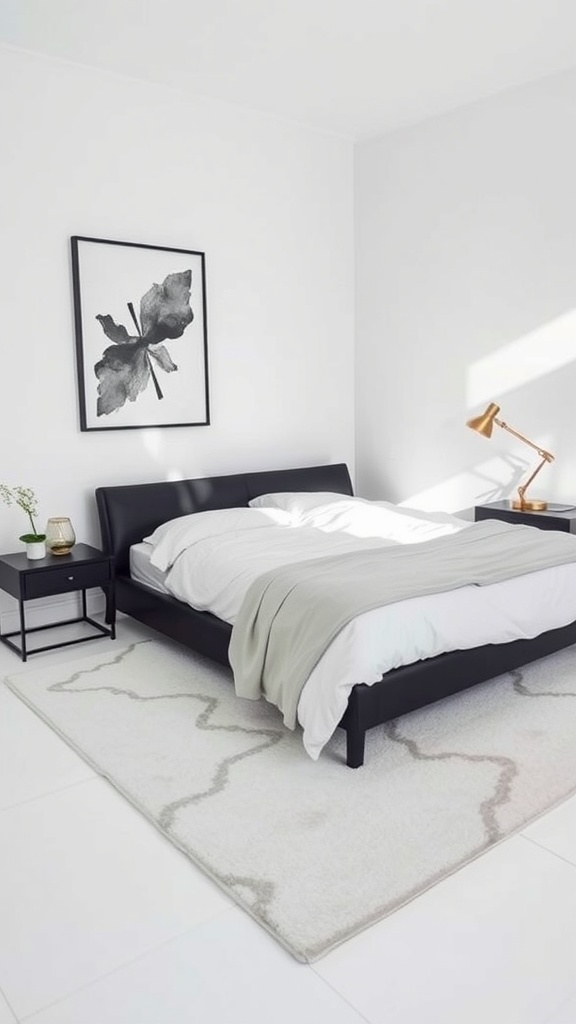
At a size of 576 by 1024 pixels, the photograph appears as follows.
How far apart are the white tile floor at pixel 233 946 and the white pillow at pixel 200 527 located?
155cm

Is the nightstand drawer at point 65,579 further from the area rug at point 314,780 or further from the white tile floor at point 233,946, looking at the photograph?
the white tile floor at point 233,946

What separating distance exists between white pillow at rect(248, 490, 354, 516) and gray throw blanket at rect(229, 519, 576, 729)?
959mm

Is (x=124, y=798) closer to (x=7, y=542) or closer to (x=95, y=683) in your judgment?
(x=95, y=683)

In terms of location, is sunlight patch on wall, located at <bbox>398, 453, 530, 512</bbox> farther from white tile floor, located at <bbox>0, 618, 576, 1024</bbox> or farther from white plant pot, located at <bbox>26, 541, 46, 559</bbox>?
white tile floor, located at <bbox>0, 618, 576, 1024</bbox>

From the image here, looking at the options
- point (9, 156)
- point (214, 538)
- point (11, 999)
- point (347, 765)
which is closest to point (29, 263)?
point (9, 156)

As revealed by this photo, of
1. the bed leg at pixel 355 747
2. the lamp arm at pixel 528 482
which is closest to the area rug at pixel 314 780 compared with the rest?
the bed leg at pixel 355 747

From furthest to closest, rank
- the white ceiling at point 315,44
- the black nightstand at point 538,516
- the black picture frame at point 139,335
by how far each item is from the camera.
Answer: the black picture frame at point 139,335, the black nightstand at point 538,516, the white ceiling at point 315,44

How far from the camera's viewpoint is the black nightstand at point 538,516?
3.87 m

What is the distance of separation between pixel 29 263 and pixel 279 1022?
11.2 ft

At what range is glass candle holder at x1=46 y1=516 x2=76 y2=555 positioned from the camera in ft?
12.2

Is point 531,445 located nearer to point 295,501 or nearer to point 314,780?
point 295,501

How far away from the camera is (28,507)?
12.1 feet

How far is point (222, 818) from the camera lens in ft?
7.30

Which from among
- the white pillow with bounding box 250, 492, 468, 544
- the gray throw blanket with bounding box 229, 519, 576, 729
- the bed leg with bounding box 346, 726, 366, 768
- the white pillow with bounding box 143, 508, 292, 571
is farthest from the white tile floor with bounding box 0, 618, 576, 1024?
the white pillow with bounding box 250, 492, 468, 544
